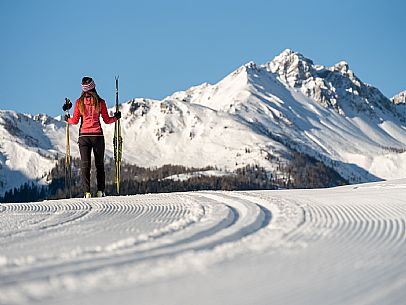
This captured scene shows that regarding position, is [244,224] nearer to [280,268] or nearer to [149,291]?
[280,268]

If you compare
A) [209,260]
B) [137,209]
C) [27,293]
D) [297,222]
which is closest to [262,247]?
[209,260]

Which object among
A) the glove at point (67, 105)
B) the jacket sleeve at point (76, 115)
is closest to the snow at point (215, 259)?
the jacket sleeve at point (76, 115)

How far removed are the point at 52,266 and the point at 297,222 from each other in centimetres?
210

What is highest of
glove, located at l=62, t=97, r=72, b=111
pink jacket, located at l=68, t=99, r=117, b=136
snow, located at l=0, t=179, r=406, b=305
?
glove, located at l=62, t=97, r=72, b=111

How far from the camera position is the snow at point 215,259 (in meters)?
2.26

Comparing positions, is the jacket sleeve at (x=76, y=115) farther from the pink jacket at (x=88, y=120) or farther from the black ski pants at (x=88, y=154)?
the black ski pants at (x=88, y=154)

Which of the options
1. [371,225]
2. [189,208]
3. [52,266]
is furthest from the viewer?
[189,208]

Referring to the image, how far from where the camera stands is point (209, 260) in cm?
281

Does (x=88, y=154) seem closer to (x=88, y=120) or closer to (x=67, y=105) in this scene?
(x=88, y=120)

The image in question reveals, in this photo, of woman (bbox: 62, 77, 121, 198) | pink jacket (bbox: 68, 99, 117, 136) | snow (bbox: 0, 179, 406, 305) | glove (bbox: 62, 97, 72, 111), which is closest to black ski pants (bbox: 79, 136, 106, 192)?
woman (bbox: 62, 77, 121, 198)

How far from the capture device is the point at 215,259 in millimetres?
2834

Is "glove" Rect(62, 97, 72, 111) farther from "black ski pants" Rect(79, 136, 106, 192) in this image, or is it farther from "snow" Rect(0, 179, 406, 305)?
"snow" Rect(0, 179, 406, 305)

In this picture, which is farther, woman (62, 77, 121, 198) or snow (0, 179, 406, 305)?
woman (62, 77, 121, 198)

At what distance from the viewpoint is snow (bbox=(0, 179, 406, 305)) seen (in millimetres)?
2258
